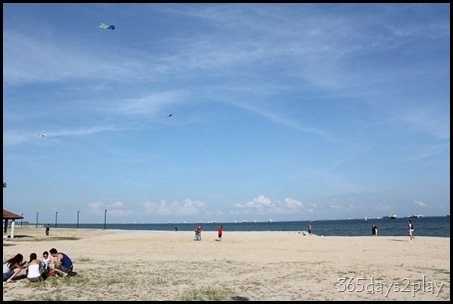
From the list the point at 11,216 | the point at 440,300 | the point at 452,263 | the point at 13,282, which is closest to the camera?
the point at 440,300

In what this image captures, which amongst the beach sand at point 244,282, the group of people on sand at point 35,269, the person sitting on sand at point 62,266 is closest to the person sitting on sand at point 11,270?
the group of people on sand at point 35,269

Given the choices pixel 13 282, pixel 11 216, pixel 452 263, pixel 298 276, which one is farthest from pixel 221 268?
pixel 11 216

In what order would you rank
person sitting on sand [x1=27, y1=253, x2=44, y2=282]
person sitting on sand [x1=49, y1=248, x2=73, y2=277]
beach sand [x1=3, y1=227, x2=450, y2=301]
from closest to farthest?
1. beach sand [x1=3, y1=227, x2=450, y2=301]
2. person sitting on sand [x1=27, y1=253, x2=44, y2=282]
3. person sitting on sand [x1=49, y1=248, x2=73, y2=277]

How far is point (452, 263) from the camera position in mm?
18062

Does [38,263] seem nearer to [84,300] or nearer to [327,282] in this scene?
[84,300]

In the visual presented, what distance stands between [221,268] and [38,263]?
8049 mm

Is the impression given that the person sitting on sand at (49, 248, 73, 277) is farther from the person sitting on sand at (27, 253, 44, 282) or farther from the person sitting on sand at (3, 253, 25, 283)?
the person sitting on sand at (3, 253, 25, 283)

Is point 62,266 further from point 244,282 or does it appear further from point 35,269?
point 244,282

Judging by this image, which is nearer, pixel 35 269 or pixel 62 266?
pixel 35 269

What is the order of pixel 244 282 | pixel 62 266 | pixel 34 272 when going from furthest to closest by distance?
1. pixel 62 266
2. pixel 244 282
3. pixel 34 272

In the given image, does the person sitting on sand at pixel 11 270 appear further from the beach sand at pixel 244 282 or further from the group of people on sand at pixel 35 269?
the beach sand at pixel 244 282

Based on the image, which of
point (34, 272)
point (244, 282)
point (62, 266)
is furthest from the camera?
point (62, 266)

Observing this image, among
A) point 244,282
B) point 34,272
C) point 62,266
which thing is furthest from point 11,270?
point 244,282

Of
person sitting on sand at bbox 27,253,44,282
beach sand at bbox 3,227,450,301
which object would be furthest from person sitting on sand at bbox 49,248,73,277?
person sitting on sand at bbox 27,253,44,282
